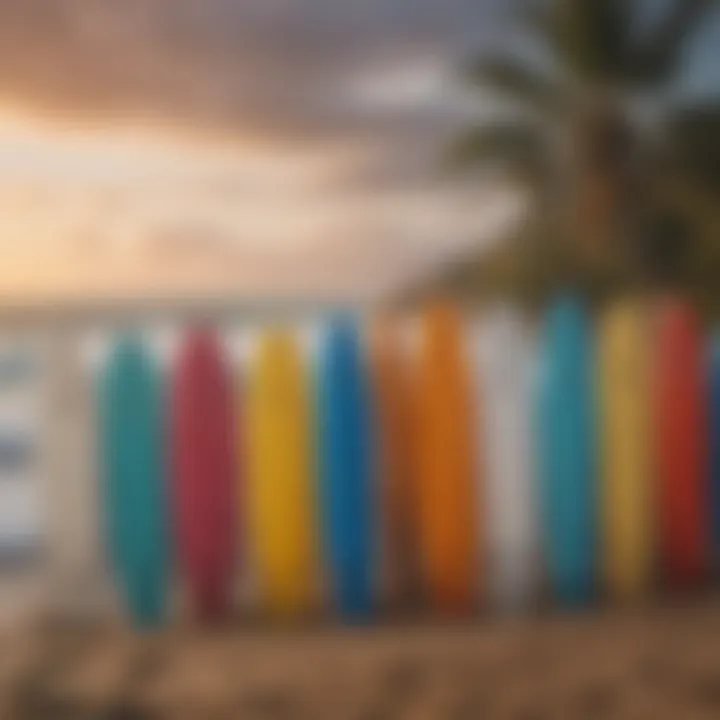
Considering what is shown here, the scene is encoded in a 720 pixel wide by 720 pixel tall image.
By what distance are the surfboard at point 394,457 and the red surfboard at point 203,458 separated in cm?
10

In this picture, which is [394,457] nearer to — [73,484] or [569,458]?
[569,458]

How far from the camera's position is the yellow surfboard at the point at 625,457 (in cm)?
101

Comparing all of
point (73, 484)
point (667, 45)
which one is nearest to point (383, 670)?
point (73, 484)

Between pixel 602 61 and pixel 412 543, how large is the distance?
0.43 metres

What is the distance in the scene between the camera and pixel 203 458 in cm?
99

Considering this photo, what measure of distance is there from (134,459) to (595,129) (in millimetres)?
471

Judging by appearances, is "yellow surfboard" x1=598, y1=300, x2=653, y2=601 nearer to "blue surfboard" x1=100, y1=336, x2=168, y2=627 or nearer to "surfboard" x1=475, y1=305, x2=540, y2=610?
"surfboard" x1=475, y1=305, x2=540, y2=610

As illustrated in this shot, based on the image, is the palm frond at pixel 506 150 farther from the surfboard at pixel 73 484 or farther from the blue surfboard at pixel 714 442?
the surfboard at pixel 73 484

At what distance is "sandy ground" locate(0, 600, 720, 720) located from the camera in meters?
0.82

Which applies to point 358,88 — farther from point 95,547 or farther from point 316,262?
point 95,547

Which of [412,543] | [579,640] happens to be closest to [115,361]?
[412,543]

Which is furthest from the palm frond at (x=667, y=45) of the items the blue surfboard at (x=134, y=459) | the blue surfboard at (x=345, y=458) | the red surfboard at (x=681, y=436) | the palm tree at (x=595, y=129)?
the blue surfboard at (x=134, y=459)

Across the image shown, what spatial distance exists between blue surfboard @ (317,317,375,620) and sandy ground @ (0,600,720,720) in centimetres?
5

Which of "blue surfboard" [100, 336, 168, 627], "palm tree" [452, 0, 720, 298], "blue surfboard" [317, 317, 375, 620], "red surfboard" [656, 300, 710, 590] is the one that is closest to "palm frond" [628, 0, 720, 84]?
"palm tree" [452, 0, 720, 298]
